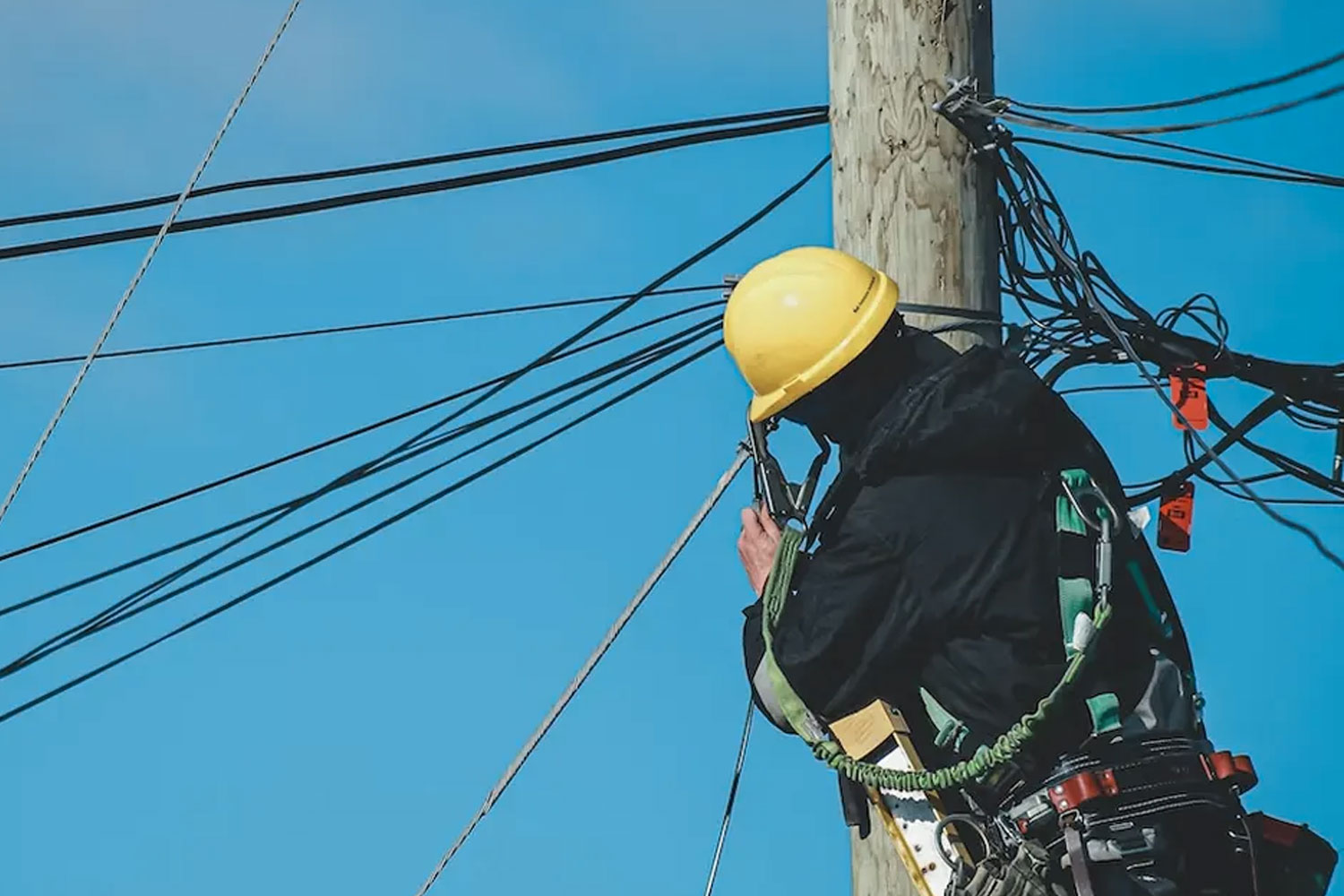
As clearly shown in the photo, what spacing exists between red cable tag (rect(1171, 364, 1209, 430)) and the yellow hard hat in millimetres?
1499

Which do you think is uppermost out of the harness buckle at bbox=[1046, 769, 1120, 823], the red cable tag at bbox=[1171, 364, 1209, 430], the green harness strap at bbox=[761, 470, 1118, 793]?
the red cable tag at bbox=[1171, 364, 1209, 430]

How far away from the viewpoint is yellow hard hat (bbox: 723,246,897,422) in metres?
5.41

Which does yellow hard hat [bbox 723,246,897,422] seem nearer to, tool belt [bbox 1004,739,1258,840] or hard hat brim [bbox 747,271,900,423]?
hard hat brim [bbox 747,271,900,423]

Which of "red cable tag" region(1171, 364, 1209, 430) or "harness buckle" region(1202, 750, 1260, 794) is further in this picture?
"red cable tag" region(1171, 364, 1209, 430)

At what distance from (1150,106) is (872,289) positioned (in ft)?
5.08

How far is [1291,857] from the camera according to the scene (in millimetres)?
5242

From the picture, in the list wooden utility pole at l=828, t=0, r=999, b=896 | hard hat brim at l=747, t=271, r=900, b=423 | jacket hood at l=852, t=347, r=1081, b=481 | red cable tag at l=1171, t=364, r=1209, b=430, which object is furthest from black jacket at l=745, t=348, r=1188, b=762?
red cable tag at l=1171, t=364, r=1209, b=430

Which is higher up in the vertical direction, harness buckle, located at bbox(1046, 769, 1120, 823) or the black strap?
harness buckle, located at bbox(1046, 769, 1120, 823)

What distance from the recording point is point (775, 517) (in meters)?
5.64

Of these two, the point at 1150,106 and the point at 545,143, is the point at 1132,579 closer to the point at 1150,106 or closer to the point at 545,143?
the point at 1150,106

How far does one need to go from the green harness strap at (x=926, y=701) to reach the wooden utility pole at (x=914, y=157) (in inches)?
36.0

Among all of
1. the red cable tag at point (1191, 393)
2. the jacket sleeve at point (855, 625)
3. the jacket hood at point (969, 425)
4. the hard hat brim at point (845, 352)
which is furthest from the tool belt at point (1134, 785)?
the red cable tag at point (1191, 393)

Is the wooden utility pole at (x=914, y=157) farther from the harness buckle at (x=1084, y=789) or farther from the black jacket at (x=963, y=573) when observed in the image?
the harness buckle at (x=1084, y=789)

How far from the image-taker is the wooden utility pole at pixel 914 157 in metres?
5.93
